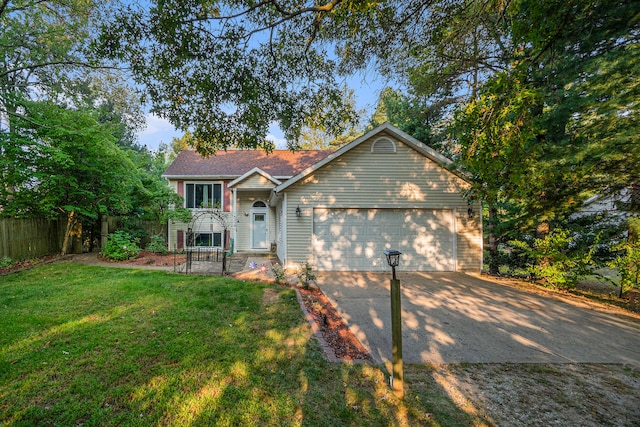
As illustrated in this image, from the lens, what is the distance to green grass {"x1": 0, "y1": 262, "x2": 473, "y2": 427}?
2.30 meters

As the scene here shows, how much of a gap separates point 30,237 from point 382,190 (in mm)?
12479

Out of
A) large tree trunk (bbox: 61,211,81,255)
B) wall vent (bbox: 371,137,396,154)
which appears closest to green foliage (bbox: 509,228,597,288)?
wall vent (bbox: 371,137,396,154)

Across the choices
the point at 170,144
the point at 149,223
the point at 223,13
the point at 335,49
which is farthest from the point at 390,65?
the point at 170,144

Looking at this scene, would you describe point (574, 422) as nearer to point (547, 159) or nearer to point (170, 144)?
point (547, 159)

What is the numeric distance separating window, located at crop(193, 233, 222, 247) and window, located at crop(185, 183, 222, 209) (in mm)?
1479

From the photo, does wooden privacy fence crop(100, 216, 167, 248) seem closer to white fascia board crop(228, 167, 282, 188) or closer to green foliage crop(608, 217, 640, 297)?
white fascia board crop(228, 167, 282, 188)

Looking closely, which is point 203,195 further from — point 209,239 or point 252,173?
point 252,173

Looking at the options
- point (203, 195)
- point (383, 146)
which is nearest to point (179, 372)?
point (383, 146)

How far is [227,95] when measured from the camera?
541 centimetres

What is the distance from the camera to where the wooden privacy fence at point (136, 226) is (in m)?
10.9

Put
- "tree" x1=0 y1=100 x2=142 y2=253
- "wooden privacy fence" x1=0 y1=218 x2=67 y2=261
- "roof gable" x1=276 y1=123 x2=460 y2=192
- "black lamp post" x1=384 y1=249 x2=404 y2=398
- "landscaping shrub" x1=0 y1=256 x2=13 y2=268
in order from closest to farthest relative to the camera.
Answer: "black lamp post" x1=384 y1=249 x2=404 y2=398 → "landscaping shrub" x1=0 y1=256 x2=13 y2=268 → "tree" x1=0 y1=100 x2=142 y2=253 → "wooden privacy fence" x1=0 y1=218 x2=67 y2=261 → "roof gable" x1=276 y1=123 x2=460 y2=192

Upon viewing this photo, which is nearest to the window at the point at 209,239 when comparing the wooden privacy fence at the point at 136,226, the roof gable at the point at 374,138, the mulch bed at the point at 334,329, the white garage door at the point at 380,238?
the wooden privacy fence at the point at 136,226

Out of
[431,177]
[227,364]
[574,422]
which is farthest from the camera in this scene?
[431,177]

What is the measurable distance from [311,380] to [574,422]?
256cm
